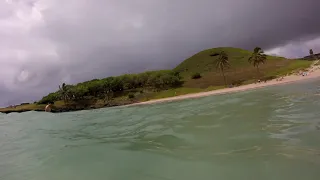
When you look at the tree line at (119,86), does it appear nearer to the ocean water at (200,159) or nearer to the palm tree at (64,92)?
the palm tree at (64,92)

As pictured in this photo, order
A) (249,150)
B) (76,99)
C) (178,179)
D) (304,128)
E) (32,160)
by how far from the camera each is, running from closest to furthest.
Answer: (178,179) → (249,150) → (304,128) → (32,160) → (76,99)

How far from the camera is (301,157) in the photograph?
9.10 meters

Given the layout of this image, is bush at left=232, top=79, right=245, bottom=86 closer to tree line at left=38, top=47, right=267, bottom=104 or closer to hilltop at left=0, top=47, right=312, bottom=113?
hilltop at left=0, top=47, right=312, bottom=113

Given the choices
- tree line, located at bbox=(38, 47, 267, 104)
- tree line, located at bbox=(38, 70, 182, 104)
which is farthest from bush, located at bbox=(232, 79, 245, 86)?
tree line, located at bbox=(38, 70, 182, 104)

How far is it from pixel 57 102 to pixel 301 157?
592 ft

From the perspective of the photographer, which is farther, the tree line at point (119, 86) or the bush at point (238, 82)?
the tree line at point (119, 86)

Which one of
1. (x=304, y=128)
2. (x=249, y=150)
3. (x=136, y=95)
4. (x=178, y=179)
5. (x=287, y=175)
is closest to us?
(x=287, y=175)

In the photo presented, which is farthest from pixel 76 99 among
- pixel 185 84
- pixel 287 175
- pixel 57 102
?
pixel 287 175

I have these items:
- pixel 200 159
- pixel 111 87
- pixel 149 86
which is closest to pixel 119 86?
pixel 111 87

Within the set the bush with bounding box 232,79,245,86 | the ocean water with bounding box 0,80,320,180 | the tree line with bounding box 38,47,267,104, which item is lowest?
the ocean water with bounding box 0,80,320,180

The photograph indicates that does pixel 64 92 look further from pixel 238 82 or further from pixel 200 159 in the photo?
pixel 200 159

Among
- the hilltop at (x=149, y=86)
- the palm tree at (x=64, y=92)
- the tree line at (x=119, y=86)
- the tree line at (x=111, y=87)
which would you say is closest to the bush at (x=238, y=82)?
the hilltop at (x=149, y=86)

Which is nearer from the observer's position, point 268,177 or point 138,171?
point 268,177

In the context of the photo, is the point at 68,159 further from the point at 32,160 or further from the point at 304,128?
the point at 304,128
